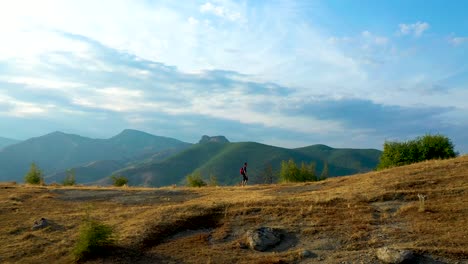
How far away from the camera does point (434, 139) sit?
39625 millimetres

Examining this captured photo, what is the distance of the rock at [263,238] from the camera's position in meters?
15.3

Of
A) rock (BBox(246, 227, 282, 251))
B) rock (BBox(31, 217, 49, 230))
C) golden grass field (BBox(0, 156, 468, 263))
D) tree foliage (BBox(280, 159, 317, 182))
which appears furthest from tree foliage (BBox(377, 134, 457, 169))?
rock (BBox(31, 217, 49, 230))

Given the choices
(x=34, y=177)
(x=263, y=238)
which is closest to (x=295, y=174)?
(x=34, y=177)

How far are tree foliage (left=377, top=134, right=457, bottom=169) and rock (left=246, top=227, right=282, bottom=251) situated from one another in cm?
2720

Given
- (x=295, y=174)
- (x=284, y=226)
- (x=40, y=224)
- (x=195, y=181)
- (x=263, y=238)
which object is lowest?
(x=40, y=224)

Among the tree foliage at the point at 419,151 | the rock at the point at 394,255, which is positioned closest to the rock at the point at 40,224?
the rock at the point at 394,255

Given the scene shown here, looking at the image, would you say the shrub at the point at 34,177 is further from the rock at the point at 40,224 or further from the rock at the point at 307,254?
the rock at the point at 307,254

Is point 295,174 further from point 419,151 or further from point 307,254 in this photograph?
point 307,254

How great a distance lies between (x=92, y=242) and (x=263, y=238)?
21.6ft

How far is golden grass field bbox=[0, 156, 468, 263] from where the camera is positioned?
46.8 ft

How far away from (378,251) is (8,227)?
17304 mm

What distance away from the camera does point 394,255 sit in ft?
42.0

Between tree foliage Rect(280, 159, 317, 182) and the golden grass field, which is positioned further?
tree foliage Rect(280, 159, 317, 182)

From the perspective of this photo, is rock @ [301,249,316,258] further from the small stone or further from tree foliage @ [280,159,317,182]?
tree foliage @ [280,159,317,182]
